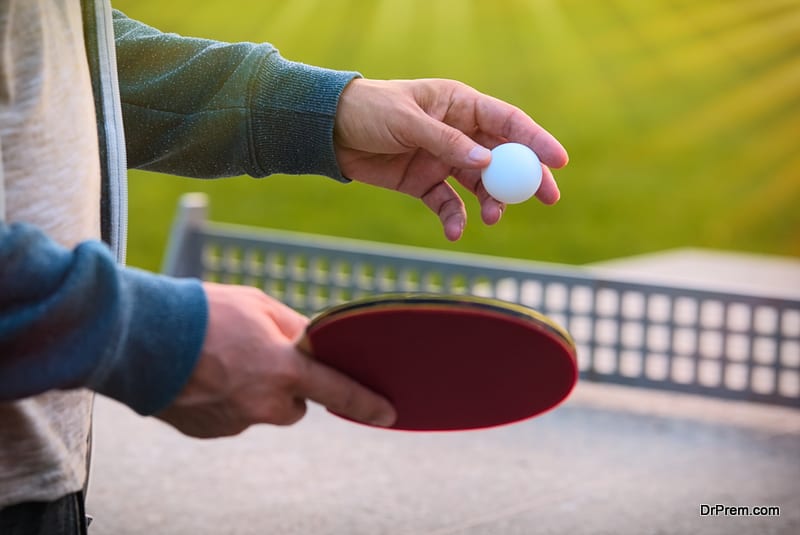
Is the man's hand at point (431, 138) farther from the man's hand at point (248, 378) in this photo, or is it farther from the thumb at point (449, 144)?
the man's hand at point (248, 378)

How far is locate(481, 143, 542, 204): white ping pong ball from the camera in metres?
A: 1.02

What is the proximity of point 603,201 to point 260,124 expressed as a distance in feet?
23.0

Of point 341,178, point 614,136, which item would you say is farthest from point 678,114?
point 341,178

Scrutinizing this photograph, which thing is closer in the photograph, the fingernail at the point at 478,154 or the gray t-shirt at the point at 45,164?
the gray t-shirt at the point at 45,164

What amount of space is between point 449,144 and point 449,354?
269mm

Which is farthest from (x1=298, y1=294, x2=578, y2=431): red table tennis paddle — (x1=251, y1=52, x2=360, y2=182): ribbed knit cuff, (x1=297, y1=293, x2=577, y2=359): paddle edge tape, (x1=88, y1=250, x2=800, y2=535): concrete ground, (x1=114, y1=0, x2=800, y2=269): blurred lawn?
(x1=114, y1=0, x2=800, y2=269): blurred lawn

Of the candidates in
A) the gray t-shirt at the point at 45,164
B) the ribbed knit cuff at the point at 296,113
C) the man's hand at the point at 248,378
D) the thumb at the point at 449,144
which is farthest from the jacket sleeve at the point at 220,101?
the man's hand at the point at 248,378

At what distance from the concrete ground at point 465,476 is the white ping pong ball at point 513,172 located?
84cm

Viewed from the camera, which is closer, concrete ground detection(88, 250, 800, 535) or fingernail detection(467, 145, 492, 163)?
fingernail detection(467, 145, 492, 163)

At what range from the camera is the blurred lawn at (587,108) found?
723cm

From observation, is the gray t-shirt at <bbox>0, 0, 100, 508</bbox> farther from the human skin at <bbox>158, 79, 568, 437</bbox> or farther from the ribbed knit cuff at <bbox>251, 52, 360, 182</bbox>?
the ribbed knit cuff at <bbox>251, 52, 360, 182</bbox>

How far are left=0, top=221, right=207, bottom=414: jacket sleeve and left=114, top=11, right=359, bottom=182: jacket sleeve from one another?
0.39 m

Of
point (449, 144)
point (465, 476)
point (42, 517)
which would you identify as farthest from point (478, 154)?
point (465, 476)

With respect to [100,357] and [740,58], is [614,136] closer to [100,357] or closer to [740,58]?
[740,58]
